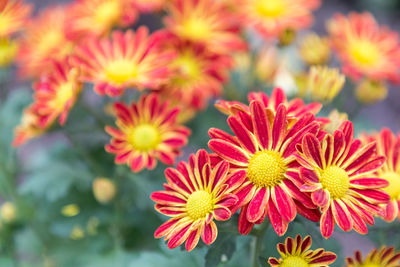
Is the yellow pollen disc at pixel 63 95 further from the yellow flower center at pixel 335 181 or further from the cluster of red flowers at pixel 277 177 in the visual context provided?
the yellow flower center at pixel 335 181

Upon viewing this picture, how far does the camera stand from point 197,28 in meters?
1.60

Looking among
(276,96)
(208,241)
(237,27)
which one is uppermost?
(237,27)

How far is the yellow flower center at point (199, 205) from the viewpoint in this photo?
0.86 m

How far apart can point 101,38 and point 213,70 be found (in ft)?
1.23

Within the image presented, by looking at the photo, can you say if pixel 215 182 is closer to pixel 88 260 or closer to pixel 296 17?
pixel 88 260

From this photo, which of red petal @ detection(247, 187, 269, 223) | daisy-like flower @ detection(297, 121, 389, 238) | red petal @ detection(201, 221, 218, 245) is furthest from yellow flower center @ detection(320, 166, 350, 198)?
red petal @ detection(201, 221, 218, 245)

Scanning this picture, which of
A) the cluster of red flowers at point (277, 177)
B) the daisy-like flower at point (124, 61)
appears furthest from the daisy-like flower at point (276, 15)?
the cluster of red flowers at point (277, 177)

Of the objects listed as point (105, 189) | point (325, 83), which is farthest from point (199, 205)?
point (325, 83)

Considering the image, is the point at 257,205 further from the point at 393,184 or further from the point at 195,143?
the point at 195,143

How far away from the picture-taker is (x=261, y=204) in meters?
0.82

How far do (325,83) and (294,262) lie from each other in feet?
1.99

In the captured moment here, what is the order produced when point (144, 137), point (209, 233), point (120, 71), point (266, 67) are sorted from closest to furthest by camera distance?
1. point (209, 233)
2. point (144, 137)
3. point (120, 71)
4. point (266, 67)

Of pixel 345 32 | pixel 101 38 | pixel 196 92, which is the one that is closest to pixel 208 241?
pixel 196 92

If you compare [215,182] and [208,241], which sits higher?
[215,182]
